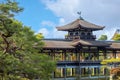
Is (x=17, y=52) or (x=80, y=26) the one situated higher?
(x=80, y=26)

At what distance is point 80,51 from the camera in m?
37.7

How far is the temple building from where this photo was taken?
35.8m

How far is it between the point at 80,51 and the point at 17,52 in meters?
20.1

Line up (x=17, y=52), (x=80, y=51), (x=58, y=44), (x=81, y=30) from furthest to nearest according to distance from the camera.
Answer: (x=81, y=30), (x=80, y=51), (x=58, y=44), (x=17, y=52)

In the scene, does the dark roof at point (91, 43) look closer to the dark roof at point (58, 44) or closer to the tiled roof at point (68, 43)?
the tiled roof at point (68, 43)

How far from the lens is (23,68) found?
17.5 m

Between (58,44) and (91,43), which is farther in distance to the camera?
(91,43)

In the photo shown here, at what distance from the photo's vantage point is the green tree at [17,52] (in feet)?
55.5

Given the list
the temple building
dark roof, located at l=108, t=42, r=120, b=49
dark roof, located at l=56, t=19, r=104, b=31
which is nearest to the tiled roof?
the temple building

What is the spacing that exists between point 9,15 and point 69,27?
25.0 metres

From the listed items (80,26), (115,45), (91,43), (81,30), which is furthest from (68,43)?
(115,45)

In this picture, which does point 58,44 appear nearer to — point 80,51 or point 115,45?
point 80,51

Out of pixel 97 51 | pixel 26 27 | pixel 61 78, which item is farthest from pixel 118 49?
pixel 26 27

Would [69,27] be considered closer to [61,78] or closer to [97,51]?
[97,51]
